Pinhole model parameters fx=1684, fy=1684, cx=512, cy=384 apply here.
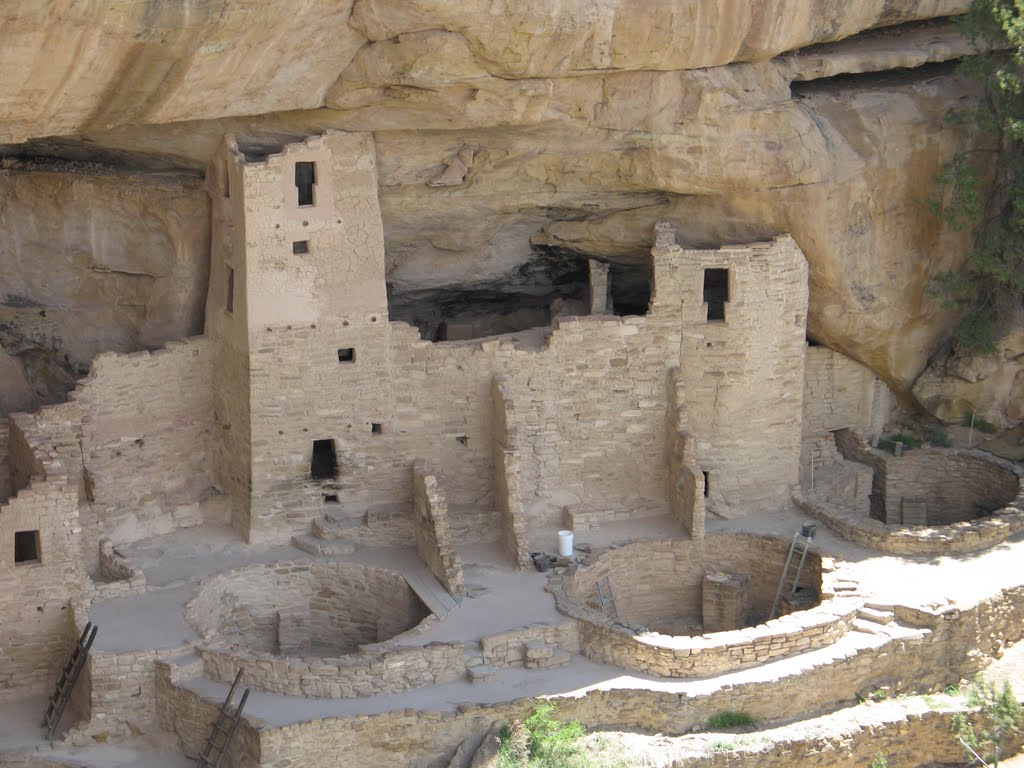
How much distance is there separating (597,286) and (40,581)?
785cm

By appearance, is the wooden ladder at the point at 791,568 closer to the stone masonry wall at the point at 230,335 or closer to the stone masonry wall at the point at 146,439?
the stone masonry wall at the point at 230,335

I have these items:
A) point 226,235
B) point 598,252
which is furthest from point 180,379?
point 598,252

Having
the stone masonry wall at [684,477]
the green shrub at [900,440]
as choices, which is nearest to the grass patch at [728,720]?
the stone masonry wall at [684,477]

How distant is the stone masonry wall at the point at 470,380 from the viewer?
63.1 ft

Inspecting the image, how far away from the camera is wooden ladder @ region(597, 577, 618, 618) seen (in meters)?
19.8

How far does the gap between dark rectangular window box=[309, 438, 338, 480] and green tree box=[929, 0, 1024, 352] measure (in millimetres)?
7886

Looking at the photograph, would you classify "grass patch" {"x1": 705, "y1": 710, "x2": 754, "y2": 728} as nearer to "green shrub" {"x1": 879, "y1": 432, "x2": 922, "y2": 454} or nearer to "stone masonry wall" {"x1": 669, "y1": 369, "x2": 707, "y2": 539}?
"stone masonry wall" {"x1": 669, "y1": 369, "x2": 707, "y2": 539}

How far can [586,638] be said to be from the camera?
715 inches

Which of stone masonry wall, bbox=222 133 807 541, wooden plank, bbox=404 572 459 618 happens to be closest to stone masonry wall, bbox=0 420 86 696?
stone masonry wall, bbox=222 133 807 541

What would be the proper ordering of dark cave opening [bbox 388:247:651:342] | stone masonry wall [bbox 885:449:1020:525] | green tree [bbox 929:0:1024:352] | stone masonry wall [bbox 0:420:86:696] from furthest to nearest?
stone masonry wall [bbox 885:449:1020:525], dark cave opening [bbox 388:247:651:342], green tree [bbox 929:0:1024:352], stone masonry wall [bbox 0:420:86:696]

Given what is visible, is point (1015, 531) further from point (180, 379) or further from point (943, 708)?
point (180, 379)

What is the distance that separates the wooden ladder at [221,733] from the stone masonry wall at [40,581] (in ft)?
6.57

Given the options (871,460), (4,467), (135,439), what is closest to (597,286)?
(871,460)

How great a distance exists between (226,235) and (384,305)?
1.99m
